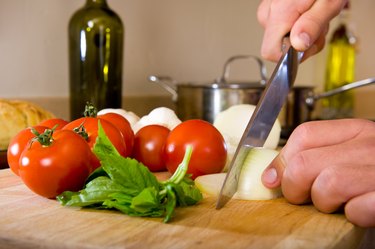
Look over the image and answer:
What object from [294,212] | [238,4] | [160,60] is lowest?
[294,212]

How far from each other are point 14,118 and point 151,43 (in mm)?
811

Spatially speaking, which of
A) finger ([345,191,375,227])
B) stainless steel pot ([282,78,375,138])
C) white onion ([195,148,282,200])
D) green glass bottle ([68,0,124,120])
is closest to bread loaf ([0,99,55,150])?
green glass bottle ([68,0,124,120])

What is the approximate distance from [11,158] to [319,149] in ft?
1.39

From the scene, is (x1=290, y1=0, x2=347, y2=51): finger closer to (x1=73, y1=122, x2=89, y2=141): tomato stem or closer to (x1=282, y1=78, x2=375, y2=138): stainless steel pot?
(x1=73, y1=122, x2=89, y2=141): tomato stem

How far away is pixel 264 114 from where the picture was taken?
88 centimetres

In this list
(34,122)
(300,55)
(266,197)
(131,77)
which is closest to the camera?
(266,197)

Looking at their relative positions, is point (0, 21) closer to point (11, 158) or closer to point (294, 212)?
point (11, 158)

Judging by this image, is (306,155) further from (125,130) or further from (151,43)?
(151,43)

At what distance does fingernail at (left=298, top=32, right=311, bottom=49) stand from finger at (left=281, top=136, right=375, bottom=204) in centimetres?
17

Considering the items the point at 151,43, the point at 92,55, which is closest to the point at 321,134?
the point at 92,55

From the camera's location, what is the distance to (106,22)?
4.97ft

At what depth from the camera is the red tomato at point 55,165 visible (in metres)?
0.78

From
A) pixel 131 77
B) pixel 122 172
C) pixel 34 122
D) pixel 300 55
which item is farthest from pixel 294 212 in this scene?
pixel 131 77

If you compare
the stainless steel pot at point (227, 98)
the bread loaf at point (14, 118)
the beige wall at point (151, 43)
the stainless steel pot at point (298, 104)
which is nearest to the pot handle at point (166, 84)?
the stainless steel pot at point (227, 98)
